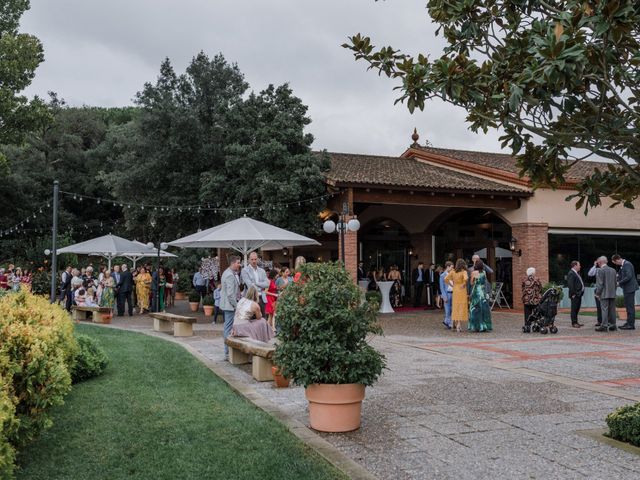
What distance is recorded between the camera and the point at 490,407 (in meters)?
6.05

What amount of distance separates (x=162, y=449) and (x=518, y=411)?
Result: 11.4 ft

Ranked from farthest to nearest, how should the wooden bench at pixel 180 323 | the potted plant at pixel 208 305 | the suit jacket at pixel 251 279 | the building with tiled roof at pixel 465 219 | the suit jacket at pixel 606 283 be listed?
the potted plant at pixel 208 305 < the building with tiled roof at pixel 465 219 < the suit jacket at pixel 606 283 < the wooden bench at pixel 180 323 < the suit jacket at pixel 251 279

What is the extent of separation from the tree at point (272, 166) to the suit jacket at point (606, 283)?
8.33 meters

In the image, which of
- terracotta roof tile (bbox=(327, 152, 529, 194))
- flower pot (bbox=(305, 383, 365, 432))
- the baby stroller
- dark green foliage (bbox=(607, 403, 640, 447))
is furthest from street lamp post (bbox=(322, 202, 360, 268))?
dark green foliage (bbox=(607, 403, 640, 447))

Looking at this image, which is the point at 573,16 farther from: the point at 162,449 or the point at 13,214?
the point at 13,214

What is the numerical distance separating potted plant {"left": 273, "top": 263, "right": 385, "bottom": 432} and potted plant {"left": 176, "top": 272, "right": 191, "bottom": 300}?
2452cm

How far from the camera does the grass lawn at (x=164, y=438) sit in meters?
4.11

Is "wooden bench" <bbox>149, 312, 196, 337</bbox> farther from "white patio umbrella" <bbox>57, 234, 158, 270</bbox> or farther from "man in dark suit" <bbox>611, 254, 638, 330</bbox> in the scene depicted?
"man in dark suit" <bbox>611, 254, 638, 330</bbox>

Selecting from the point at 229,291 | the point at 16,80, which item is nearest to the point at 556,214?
the point at 229,291

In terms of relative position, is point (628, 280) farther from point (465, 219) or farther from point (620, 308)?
point (465, 219)

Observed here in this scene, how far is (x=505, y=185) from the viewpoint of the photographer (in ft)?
Answer: 68.1

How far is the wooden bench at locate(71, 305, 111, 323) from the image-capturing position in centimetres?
1630

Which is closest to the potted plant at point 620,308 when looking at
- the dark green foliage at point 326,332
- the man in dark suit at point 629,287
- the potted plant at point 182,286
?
the man in dark suit at point 629,287

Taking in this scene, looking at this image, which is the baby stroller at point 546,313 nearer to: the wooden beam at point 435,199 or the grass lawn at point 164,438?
the wooden beam at point 435,199
